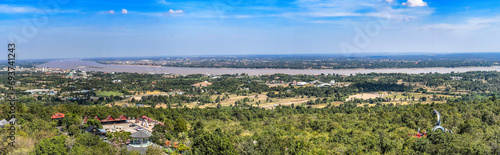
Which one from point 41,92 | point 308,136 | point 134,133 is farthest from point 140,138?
point 41,92

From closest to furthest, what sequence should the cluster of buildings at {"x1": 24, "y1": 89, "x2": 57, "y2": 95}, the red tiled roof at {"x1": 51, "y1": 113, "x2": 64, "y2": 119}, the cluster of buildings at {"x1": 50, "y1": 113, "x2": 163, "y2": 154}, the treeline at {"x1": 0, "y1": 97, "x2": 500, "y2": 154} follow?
the treeline at {"x1": 0, "y1": 97, "x2": 500, "y2": 154}, the cluster of buildings at {"x1": 50, "y1": 113, "x2": 163, "y2": 154}, the red tiled roof at {"x1": 51, "y1": 113, "x2": 64, "y2": 119}, the cluster of buildings at {"x1": 24, "y1": 89, "x2": 57, "y2": 95}

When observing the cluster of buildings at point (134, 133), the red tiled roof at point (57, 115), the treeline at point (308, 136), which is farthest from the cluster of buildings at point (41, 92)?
the cluster of buildings at point (134, 133)

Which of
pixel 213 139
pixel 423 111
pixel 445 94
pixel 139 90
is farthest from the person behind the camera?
pixel 139 90

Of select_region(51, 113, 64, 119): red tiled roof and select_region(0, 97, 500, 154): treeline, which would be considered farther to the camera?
select_region(51, 113, 64, 119): red tiled roof

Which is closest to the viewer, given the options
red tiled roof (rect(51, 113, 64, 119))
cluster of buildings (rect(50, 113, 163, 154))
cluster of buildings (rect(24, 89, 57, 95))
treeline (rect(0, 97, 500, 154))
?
treeline (rect(0, 97, 500, 154))

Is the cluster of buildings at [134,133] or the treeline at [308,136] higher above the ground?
the treeline at [308,136]

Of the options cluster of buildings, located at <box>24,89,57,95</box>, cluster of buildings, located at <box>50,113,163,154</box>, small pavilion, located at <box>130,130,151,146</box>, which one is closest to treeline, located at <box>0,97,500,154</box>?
cluster of buildings, located at <box>50,113,163,154</box>

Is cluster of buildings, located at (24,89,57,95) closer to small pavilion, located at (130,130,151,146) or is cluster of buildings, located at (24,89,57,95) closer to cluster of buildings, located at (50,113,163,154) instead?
cluster of buildings, located at (50,113,163,154)

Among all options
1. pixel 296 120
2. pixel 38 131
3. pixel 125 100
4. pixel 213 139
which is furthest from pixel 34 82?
pixel 213 139

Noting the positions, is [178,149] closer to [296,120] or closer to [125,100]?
[296,120]

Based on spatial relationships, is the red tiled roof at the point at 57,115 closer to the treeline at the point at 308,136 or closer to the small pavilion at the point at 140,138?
the treeline at the point at 308,136

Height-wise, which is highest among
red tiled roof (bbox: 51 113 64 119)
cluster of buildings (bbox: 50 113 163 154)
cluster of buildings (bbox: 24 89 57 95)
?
red tiled roof (bbox: 51 113 64 119)
